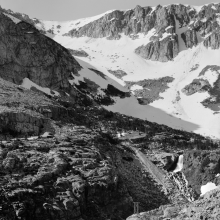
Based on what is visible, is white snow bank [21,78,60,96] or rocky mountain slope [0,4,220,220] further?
white snow bank [21,78,60,96]

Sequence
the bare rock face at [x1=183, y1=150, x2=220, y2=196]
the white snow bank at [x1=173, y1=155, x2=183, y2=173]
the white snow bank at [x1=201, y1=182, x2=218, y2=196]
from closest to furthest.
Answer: the white snow bank at [x1=201, y1=182, x2=218, y2=196] → the bare rock face at [x1=183, y1=150, x2=220, y2=196] → the white snow bank at [x1=173, y1=155, x2=183, y2=173]

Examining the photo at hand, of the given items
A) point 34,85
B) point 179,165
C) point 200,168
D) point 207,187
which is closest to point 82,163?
point 207,187

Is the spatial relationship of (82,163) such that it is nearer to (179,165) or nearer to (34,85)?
(179,165)

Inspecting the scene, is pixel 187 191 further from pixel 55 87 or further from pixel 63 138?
pixel 55 87

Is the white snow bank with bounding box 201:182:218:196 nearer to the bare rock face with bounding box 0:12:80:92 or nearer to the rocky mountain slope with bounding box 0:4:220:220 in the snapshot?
the rocky mountain slope with bounding box 0:4:220:220

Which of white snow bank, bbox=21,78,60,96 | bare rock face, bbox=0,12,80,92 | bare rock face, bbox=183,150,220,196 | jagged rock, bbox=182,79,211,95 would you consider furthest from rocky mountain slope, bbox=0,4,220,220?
jagged rock, bbox=182,79,211,95

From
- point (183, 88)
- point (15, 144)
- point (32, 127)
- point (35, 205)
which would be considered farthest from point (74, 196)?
point (183, 88)

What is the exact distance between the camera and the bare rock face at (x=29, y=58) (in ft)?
454

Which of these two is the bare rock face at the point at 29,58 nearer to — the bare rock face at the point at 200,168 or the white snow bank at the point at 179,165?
the white snow bank at the point at 179,165

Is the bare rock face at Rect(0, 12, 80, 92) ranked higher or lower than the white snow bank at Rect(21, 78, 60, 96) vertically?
higher

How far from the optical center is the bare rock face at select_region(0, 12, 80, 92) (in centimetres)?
13850

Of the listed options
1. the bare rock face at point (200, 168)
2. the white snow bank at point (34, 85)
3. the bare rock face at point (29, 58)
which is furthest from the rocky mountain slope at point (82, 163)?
the bare rock face at point (29, 58)

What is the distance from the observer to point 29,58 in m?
147

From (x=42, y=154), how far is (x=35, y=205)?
12.4m
